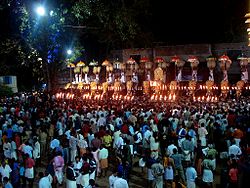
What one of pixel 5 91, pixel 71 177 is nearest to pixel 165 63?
pixel 5 91

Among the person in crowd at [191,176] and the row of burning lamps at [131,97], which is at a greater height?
the row of burning lamps at [131,97]

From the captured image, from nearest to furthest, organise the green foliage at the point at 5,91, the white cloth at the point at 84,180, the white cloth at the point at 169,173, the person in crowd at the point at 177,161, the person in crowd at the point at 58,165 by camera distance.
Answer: the white cloth at the point at 84,180
the white cloth at the point at 169,173
the person in crowd at the point at 177,161
the person in crowd at the point at 58,165
the green foliage at the point at 5,91

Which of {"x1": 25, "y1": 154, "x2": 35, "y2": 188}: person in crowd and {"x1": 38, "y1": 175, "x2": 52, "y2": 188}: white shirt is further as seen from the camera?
{"x1": 25, "y1": 154, "x2": 35, "y2": 188}: person in crowd

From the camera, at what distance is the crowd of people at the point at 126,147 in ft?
41.0

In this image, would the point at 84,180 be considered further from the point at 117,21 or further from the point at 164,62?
the point at 117,21

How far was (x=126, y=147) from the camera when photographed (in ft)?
48.4

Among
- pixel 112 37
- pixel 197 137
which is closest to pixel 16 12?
pixel 112 37

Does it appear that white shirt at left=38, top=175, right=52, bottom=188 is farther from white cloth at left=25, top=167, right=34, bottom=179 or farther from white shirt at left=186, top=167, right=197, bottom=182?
white shirt at left=186, top=167, right=197, bottom=182

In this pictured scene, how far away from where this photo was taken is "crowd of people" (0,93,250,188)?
1249cm

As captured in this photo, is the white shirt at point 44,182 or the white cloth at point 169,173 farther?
the white cloth at point 169,173

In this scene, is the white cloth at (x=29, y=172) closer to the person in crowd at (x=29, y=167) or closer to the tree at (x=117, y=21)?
the person in crowd at (x=29, y=167)

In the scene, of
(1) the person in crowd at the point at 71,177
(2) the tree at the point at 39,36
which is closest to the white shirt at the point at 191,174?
(1) the person in crowd at the point at 71,177

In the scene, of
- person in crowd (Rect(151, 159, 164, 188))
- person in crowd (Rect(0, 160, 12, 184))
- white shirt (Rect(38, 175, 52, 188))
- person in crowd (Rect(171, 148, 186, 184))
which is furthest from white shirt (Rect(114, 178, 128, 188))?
person in crowd (Rect(0, 160, 12, 184))

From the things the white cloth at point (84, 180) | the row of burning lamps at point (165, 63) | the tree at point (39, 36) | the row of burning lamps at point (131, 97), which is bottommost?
the white cloth at point (84, 180)
